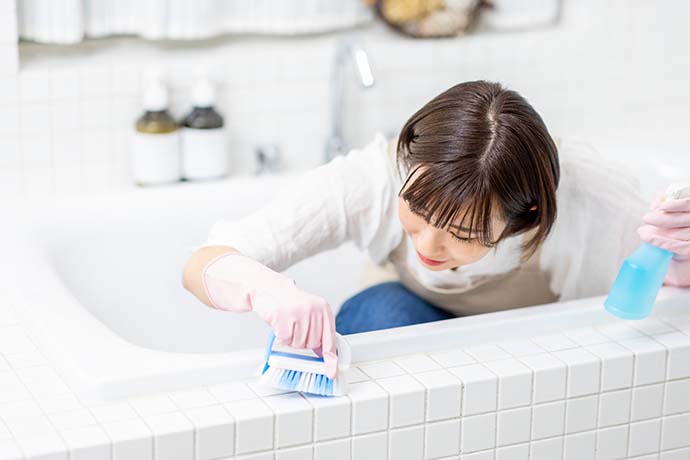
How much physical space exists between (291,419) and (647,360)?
499 mm

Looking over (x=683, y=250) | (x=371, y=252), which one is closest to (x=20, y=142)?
(x=371, y=252)

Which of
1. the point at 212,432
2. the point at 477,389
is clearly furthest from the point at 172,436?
the point at 477,389

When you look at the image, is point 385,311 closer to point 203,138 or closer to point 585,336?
point 585,336

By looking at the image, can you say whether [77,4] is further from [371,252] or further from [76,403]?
[76,403]

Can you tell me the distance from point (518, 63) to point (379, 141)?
76 centimetres

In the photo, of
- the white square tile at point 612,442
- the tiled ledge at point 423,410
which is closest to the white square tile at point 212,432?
the tiled ledge at point 423,410

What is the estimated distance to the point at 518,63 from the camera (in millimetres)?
2422

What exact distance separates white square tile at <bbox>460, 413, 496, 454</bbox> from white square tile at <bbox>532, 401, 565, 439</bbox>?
0.20 feet

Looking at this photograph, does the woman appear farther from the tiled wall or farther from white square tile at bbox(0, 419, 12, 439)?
the tiled wall

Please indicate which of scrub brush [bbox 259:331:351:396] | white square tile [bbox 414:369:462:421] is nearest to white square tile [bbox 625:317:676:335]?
white square tile [bbox 414:369:462:421]

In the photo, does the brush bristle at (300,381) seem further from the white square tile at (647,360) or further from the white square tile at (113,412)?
Answer: the white square tile at (647,360)

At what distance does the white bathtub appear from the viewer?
153 cm

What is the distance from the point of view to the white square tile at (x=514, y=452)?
1508 mm

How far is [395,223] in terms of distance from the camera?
68.8 inches
